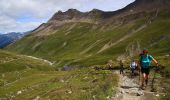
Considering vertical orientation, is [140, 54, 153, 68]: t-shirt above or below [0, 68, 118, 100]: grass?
above

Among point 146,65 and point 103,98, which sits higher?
point 146,65

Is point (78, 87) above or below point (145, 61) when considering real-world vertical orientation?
below

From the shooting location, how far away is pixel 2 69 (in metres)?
196

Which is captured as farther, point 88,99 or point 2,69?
point 2,69

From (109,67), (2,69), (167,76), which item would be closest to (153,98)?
(167,76)

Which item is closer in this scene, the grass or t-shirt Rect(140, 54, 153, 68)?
t-shirt Rect(140, 54, 153, 68)

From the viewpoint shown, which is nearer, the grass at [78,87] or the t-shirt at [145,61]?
the t-shirt at [145,61]

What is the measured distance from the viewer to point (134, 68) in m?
52.6

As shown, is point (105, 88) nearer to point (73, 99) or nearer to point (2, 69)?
point (73, 99)

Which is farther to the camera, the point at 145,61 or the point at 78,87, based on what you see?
the point at 78,87

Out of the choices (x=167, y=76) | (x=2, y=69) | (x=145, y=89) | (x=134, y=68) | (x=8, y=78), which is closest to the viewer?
(x=145, y=89)

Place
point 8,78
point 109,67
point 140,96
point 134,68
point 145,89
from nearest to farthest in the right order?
point 140,96
point 145,89
point 134,68
point 109,67
point 8,78

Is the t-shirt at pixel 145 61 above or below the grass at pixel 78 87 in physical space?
above

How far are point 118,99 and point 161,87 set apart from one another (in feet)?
23.8
